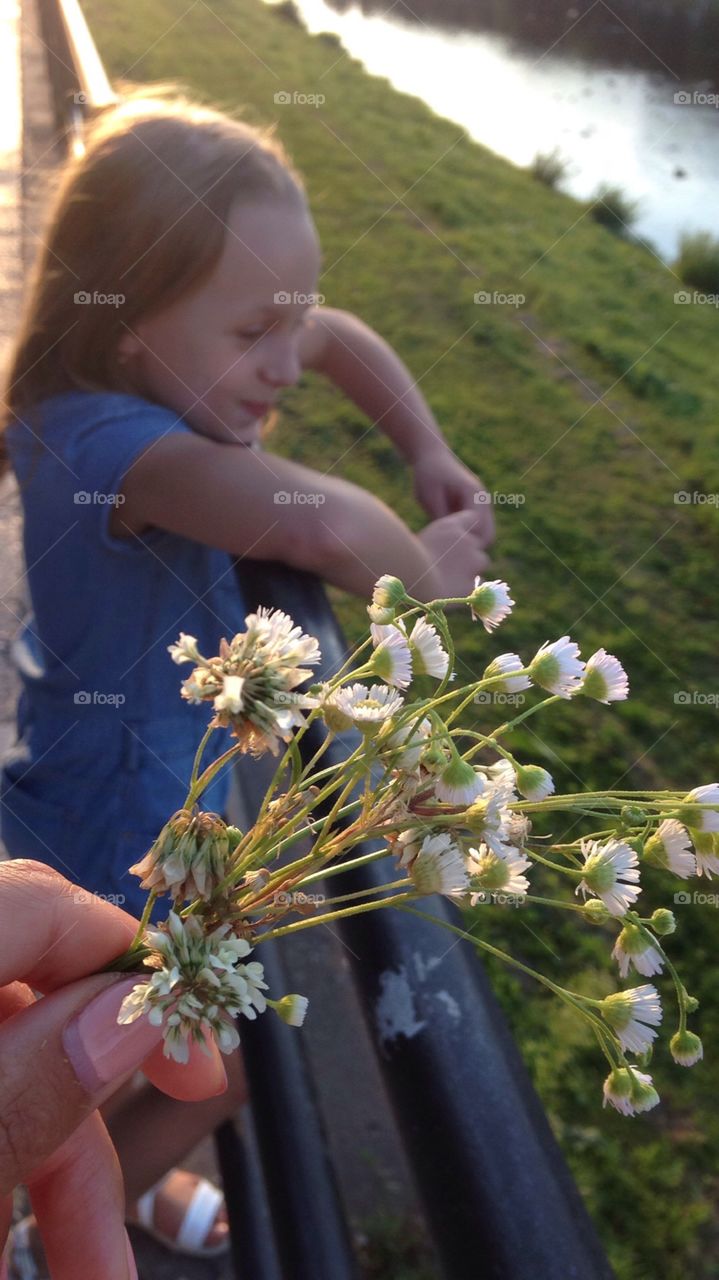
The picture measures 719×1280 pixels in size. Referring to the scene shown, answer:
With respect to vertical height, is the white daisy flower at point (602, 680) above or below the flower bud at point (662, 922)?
above

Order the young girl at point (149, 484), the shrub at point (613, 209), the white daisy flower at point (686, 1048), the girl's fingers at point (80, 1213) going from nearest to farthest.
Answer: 1. the white daisy flower at point (686, 1048)
2. the girl's fingers at point (80, 1213)
3. the young girl at point (149, 484)
4. the shrub at point (613, 209)

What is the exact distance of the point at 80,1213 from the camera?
2.32 ft

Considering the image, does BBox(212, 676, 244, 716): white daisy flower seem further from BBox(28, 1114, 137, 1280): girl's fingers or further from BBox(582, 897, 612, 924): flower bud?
BBox(28, 1114, 137, 1280): girl's fingers

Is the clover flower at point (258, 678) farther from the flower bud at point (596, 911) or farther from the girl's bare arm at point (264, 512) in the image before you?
the girl's bare arm at point (264, 512)

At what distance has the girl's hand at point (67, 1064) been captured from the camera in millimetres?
590

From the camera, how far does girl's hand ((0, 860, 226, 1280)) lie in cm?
59

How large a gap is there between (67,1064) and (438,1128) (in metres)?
0.21

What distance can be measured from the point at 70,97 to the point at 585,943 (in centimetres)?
257

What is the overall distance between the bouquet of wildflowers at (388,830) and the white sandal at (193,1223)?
3.83 feet

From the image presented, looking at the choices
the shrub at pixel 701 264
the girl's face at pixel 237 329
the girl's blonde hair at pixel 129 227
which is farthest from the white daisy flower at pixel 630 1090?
the shrub at pixel 701 264

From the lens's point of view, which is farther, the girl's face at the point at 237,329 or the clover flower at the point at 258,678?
the girl's face at the point at 237,329

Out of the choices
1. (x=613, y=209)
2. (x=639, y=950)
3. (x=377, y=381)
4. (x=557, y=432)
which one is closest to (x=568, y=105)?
(x=613, y=209)

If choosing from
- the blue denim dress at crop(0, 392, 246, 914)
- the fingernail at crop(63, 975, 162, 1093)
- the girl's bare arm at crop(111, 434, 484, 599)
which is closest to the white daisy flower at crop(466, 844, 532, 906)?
the fingernail at crop(63, 975, 162, 1093)

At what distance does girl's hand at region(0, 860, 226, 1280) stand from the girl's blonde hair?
1052 millimetres
